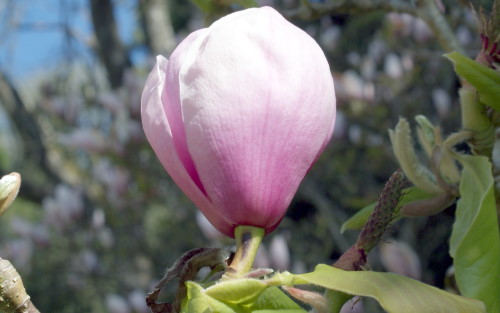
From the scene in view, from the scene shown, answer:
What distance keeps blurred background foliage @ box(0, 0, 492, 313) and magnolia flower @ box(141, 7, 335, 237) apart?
1.55 meters

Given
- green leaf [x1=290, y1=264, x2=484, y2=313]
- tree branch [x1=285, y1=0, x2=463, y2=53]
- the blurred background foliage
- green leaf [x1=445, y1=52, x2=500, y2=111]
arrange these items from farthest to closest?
1. the blurred background foliage
2. tree branch [x1=285, y1=0, x2=463, y2=53]
3. green leaf [x1=445, y1=52, x2=500, y2=111]
4. green leaf [x1=290, y1=264, x2=484, y2=313]

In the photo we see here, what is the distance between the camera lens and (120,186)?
8.93 ft

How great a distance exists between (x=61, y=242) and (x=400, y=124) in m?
2.75

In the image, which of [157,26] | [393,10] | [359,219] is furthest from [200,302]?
[157,26]

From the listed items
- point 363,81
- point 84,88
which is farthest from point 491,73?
point 84,88

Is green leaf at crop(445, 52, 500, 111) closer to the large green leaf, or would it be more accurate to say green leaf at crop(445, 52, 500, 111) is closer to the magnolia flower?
the magnolia flower

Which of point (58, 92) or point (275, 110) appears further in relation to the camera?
point (58, 92)

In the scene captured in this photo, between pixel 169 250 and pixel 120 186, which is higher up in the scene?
pixel 120 186

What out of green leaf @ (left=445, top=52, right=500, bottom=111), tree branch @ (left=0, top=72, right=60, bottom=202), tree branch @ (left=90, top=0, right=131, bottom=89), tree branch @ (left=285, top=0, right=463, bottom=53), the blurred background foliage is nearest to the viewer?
green leaf @ (left=445, top=52, right=500, bottom=111)

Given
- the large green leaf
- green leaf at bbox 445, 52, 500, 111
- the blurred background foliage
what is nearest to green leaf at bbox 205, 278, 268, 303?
the large green leaf

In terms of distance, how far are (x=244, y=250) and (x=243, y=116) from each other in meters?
0.08

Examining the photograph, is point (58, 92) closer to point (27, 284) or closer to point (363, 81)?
point (27, 284)

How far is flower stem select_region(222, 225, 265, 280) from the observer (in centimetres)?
37

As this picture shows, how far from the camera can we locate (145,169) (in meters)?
2.77
